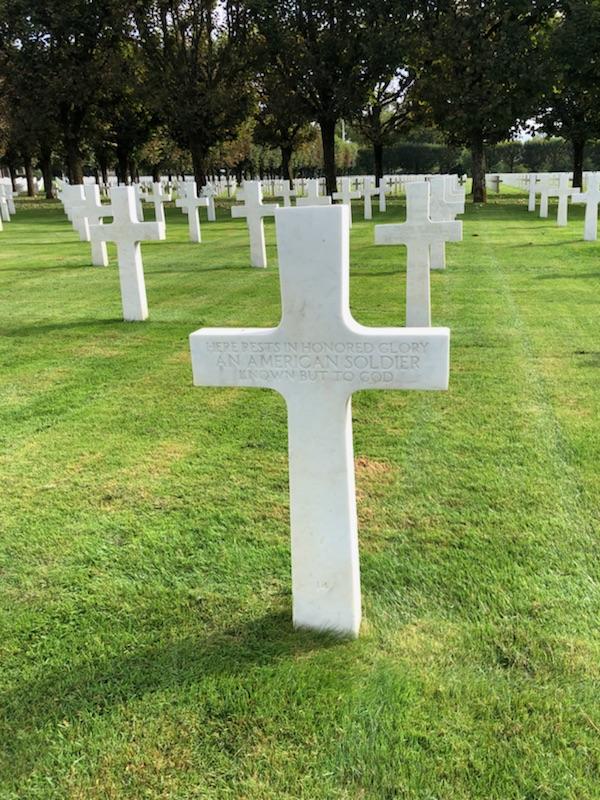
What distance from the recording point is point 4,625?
101 inches

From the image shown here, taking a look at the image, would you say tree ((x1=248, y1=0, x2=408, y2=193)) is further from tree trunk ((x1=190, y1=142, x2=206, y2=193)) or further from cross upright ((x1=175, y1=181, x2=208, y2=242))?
cross upright ((x1=175, y1=181, x2=208, y2=242))

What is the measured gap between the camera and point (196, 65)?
89.4ft

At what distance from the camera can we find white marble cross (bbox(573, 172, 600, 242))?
1275 centimetres

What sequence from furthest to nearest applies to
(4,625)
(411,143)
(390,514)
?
(411,143) < (390,514) < (4,625)

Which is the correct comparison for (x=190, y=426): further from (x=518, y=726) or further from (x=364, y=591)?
(x=518, y=726)

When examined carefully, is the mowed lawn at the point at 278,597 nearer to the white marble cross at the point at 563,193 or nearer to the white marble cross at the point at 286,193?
the white marble cross at the point at 563,193

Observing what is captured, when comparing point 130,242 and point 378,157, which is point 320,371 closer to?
point 130,242

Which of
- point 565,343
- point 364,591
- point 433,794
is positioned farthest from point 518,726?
point 565,343

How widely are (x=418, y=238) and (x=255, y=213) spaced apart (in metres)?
5.18

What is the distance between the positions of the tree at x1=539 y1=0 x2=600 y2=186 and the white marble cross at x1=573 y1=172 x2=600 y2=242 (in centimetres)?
1219

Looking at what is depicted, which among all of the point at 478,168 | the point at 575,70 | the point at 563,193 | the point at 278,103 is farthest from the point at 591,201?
the point at 278,103

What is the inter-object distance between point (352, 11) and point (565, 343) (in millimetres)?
23492

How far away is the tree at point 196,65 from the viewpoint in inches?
1044

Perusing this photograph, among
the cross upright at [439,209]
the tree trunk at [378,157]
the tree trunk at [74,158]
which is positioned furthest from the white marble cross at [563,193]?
the tree trunk at [74,158]
